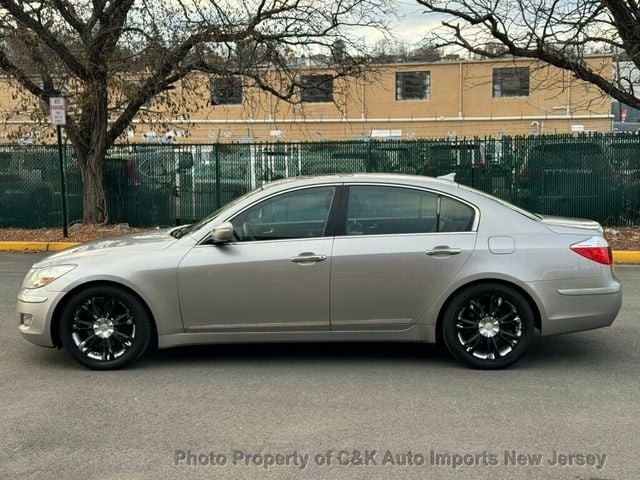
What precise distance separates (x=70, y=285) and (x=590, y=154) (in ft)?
40.7

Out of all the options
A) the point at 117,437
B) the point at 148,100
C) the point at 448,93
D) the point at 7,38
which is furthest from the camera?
the point at 448,93

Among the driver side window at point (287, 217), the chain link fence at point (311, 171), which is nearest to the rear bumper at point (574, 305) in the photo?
the driver side window at point (287, 217)

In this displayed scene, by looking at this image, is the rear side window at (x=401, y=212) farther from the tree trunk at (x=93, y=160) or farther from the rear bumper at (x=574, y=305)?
the tree trunk at (x=93, y=160)

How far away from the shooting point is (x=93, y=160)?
49.4 feet

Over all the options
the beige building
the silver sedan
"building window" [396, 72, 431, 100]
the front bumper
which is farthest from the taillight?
"building window" [396, 72, 431, 100]

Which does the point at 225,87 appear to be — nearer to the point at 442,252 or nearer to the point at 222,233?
the point at 222,233

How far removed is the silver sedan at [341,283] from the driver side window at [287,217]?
0.01 metres

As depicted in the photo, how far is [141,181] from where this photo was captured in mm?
15523

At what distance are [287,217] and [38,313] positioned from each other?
2116 millimetres

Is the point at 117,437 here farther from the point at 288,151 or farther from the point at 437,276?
the point at 288,151

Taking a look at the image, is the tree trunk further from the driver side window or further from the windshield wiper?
the driver side window

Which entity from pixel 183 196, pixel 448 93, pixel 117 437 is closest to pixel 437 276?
pixel 117 437

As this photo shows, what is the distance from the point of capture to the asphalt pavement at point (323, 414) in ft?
12.2

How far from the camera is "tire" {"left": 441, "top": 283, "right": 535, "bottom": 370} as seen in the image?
17.2ft
